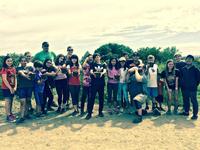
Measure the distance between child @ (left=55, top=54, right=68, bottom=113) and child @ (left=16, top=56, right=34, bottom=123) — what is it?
2.86 ft

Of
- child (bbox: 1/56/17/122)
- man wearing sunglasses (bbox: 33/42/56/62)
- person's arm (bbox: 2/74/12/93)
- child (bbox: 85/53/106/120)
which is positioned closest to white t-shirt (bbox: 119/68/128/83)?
child (bbox: 85/53/106/120)

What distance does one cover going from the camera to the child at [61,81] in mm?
10281

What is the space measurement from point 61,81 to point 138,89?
2375 mm

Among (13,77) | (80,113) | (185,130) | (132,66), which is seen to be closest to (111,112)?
(80,113)

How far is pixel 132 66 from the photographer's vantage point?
1012 centimetres

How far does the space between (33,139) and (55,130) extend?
2.72ft

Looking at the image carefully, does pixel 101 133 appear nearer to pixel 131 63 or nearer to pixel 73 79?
pixel 73 79

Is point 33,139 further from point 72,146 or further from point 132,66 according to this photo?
point 132,66

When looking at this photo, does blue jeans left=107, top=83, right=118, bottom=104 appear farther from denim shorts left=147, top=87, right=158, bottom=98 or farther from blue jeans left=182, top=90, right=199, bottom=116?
blue jeans left=182, top=90, right=199, bottom=116

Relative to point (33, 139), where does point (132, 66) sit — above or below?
above

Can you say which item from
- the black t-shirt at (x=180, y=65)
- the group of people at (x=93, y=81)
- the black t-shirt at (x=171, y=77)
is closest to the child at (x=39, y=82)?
the group of people at (x=93, y=81)

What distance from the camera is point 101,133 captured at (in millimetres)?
8750

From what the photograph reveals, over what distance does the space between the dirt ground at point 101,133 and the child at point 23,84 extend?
1.45 feet

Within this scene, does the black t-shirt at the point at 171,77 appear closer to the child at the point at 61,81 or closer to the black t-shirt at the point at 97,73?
the black t-shirt at the point at 97,73
